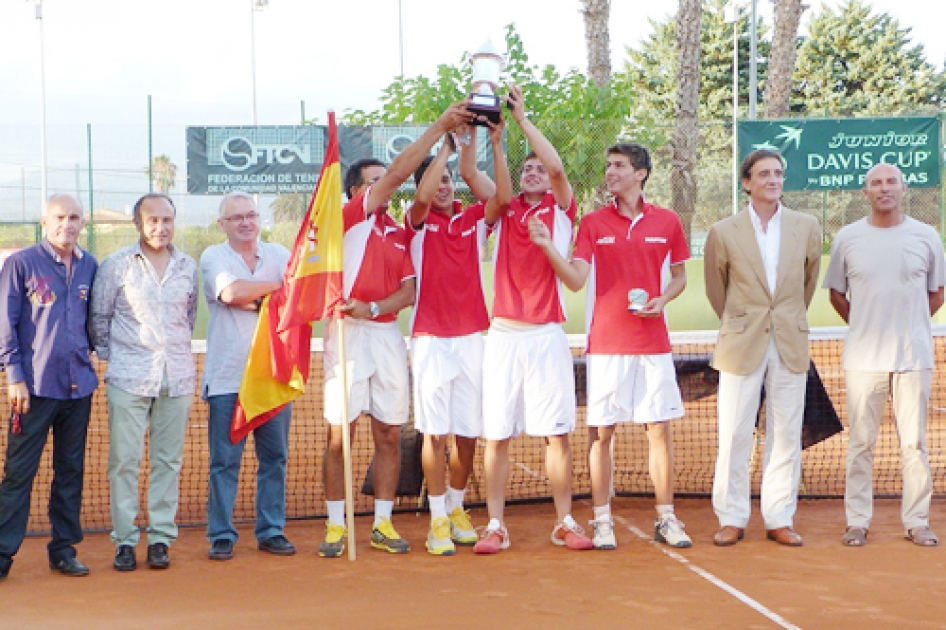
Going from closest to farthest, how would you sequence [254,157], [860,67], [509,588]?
[509,588] < [254,157] < [860,67]

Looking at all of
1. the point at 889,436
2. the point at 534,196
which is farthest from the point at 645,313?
the point at 889,436

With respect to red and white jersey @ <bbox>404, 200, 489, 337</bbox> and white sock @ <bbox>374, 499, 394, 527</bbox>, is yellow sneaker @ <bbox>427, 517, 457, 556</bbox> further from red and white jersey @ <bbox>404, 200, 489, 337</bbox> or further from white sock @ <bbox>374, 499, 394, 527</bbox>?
red and white jersey @ <bbox>404, 200, 489, 337</bbox>

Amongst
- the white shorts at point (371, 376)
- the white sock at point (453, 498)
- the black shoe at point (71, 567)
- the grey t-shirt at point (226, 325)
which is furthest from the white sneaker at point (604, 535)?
the black shoe at point (71, 567)

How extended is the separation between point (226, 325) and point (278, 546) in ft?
4.00

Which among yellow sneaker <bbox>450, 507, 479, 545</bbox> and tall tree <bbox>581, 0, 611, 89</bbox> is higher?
tall tree <bbox>581, 0, 611, 89</bbox>

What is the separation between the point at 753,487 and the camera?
8.30 metres

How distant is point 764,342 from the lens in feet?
21.5

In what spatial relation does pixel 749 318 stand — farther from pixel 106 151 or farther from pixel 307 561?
pixel 106 151

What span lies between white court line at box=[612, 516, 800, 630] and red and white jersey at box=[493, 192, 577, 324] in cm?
137

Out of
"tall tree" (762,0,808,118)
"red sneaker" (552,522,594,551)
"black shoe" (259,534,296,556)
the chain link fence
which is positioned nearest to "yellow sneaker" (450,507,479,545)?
"red sneaker" (552,522,594,551)

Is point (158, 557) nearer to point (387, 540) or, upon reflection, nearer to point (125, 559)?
point (125, 559)

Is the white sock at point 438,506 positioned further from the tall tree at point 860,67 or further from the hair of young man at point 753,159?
the tall tree at point 860,67

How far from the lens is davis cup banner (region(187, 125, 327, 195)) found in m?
16.1

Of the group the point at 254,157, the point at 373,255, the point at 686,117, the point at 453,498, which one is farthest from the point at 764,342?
the point at 686,117
